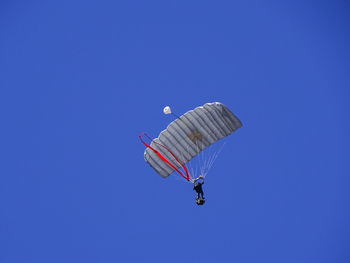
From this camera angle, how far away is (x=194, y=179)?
1091 inches

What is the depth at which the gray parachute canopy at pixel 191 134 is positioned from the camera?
28.6 meters

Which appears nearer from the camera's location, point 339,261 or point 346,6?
point 339,261

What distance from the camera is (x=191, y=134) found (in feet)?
95.7

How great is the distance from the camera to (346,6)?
15225cm

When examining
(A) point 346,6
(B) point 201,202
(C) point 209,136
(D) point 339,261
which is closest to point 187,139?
(C) point 209,136

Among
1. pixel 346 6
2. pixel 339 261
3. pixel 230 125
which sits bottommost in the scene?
pixel 230 125

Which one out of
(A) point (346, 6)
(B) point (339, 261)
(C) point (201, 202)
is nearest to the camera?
(C) point (201, 202)

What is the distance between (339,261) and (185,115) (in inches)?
2361

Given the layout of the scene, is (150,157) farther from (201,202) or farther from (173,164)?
(201,202)

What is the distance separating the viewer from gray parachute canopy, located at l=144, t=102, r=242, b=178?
2858 cm

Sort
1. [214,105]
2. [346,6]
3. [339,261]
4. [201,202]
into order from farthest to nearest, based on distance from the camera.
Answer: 1. [346,6]
2. [339,261]
3. [214,105]
4. [201,202]

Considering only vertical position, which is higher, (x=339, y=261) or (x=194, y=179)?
(x=339, y=261)

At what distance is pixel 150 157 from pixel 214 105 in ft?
14.7

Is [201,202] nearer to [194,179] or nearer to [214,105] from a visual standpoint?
[194,179]
